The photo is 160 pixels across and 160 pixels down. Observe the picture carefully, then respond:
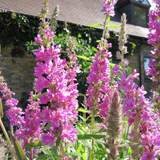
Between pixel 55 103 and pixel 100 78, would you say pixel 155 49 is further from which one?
pixel 55 103

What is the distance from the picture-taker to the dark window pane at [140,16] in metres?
12.9

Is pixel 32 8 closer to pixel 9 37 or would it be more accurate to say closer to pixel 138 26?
pixel 9 37

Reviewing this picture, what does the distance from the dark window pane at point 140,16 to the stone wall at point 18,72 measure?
31.4 feet

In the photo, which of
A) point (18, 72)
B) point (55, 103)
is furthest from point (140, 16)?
point (55, 103)

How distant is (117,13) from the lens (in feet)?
42.2

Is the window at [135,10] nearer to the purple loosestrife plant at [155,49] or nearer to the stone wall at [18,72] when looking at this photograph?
the stone wall at [18,72]

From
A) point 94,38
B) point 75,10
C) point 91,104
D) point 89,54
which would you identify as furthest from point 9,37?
point 91,104

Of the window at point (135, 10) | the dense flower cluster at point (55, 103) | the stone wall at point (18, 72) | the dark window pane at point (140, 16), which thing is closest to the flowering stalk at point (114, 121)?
the dense flower cluster at point (55, 103)

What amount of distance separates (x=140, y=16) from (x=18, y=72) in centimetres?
1075

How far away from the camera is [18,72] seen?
6.94 metres

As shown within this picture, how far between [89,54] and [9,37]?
3316mm

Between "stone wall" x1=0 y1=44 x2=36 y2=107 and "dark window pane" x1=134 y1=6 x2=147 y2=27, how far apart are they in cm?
958

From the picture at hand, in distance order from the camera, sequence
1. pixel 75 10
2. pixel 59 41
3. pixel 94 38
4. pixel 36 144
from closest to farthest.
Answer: pixel 36 144, pixel 59 41, pixel 94 38, pixel 75 10

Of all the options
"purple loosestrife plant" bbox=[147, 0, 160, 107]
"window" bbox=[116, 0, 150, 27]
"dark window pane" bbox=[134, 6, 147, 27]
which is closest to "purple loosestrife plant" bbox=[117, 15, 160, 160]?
"purple loosestrife plant" bbox=[147, 0, 160, 107]
